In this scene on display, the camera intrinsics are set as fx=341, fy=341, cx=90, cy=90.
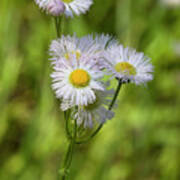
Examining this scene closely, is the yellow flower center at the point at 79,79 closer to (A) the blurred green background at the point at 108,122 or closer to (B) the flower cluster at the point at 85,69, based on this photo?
(B) the flower cluster at the point at 85,69

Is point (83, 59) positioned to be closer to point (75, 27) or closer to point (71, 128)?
point (71, 128)

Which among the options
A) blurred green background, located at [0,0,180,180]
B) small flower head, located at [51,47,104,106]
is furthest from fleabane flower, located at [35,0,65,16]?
blurred green background, located at [0,0,180,180]

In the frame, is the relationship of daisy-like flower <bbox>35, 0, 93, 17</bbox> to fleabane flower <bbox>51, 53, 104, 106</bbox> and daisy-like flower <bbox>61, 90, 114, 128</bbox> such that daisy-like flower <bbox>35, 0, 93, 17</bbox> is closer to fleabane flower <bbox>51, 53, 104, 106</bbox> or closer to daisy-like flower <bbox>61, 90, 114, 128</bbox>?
fleabane flower <bbox>51, 53, 104, 106</bbox>

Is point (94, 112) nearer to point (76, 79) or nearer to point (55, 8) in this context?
point (76, 79)

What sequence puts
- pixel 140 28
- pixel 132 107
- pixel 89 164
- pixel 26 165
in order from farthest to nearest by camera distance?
pixel 140 28, pixel 132 107, pixel 89 164, pixel 26 165

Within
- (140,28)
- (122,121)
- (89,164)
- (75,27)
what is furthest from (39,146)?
(140,28)

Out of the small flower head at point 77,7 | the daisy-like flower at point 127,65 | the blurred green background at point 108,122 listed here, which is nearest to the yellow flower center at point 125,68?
the daisy-like flower at point 127,65
